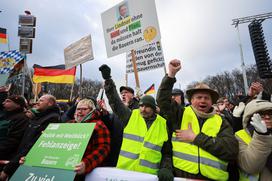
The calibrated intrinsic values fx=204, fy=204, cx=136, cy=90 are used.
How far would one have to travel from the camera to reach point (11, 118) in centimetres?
366

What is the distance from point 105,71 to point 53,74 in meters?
6.16

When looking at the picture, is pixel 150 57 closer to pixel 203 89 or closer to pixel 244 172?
pixel 203 89

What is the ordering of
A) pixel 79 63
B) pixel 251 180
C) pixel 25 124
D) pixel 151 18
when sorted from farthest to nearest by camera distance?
pixel 79 63 → pixel 151 18 → pixel 25 124 → pixel 251 180

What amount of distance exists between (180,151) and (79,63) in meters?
4.51

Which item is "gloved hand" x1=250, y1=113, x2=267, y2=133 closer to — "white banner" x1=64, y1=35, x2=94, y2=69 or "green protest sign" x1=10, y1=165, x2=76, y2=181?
"green protest sign" x1=10, y1=165, x2=76, y2=181

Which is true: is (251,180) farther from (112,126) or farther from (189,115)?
(112,126)

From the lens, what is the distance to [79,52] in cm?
595

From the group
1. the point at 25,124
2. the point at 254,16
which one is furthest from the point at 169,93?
the point at 254,16

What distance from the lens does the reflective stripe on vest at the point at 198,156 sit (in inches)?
79.4

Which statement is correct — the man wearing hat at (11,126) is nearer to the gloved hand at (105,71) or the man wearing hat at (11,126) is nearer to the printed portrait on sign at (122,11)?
the gloved hand at (105,71)

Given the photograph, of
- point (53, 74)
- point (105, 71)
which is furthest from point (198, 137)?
point (53, 74)

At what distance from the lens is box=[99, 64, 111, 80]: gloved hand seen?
2889mm

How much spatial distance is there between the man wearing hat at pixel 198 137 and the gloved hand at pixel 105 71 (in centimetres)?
88

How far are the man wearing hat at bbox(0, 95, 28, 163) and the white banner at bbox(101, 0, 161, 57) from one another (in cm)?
220
